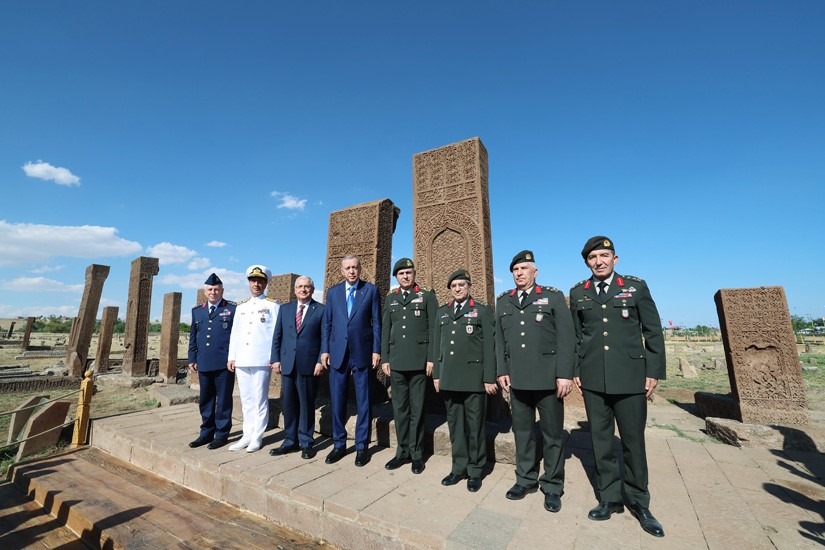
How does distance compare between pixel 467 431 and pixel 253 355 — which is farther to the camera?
pixel 253 355

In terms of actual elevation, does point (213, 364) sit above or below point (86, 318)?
below

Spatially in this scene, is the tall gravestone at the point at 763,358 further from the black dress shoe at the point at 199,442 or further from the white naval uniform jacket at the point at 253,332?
the black dress shoe at the point at 199,442

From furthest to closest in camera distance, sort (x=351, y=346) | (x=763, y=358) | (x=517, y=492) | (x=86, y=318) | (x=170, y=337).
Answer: (x=86, y=318), (x=170, y=337), (x=763, y=358), (x=351, y=346), (x=517, y=492)

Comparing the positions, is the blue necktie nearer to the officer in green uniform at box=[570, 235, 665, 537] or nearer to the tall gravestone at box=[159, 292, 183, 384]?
the officer in green uniform at box=[570, 235, 665, 537]

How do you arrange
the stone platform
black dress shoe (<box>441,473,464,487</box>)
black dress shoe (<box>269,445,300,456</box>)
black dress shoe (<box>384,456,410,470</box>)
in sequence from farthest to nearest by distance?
black dress shoe (<box>269,445,300,456</box>), black dress shoe (<box>384,456,410,470</box>), black dress shoe (<box>441,473,464,487</box>), the stone platform

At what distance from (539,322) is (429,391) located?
2.29 metres

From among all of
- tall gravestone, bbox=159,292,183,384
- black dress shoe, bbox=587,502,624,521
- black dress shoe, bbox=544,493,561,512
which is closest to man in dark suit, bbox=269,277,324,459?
black dress shoe, bbox=544,493,561,512

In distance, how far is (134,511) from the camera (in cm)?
311

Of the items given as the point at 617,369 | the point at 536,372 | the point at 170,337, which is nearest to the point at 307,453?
the point at 536,372

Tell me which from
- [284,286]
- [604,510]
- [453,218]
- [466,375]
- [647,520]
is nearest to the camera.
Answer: [647,520]

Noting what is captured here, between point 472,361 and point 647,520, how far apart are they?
1.49m

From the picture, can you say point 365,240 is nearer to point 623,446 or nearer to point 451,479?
point 451,479

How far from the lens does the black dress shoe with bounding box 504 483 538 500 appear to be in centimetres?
269

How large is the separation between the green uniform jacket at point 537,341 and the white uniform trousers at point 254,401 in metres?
2.52
